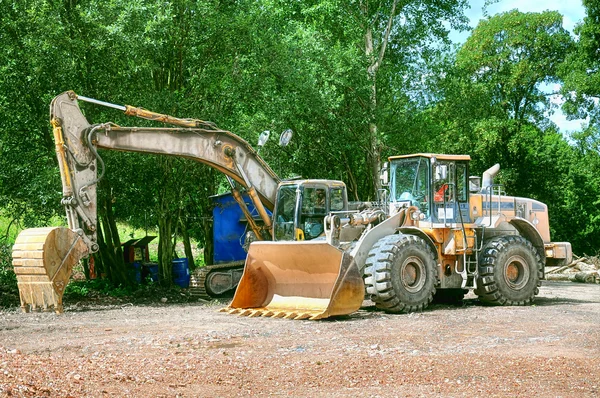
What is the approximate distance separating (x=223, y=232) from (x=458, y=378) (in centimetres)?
1213

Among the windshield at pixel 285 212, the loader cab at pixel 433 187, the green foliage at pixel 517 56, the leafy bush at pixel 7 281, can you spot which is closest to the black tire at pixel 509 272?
the loader cab at pixel 433 187

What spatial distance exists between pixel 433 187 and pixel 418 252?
1.56m

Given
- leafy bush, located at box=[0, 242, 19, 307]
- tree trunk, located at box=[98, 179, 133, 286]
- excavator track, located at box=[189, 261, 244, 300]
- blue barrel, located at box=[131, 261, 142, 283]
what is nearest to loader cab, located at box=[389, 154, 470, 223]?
excavator track, located at box=[189, 261, 244, 300]

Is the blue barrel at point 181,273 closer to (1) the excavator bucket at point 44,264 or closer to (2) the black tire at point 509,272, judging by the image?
(1) the excavator bucket at point 44,264

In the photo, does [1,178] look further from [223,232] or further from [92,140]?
[223,232]

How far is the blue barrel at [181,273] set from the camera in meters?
20.8

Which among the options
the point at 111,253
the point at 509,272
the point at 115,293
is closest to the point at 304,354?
the point at 509,272

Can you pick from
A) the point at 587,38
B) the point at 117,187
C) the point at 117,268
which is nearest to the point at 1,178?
the point at 117,187

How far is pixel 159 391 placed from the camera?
→ 6.97 meters

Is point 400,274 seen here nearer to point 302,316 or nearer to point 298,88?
point 302,316

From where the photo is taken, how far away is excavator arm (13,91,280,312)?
13445 mm

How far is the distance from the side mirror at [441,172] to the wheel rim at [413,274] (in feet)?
5.51

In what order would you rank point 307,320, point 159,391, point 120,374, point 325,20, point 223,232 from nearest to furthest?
point 159,391 → point 120,374 → point 307,320 → point 223,232 → point 325,20

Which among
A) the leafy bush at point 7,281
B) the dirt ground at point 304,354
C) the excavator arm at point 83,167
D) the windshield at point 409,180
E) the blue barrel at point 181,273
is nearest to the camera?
the dirt ground at point 304,354
